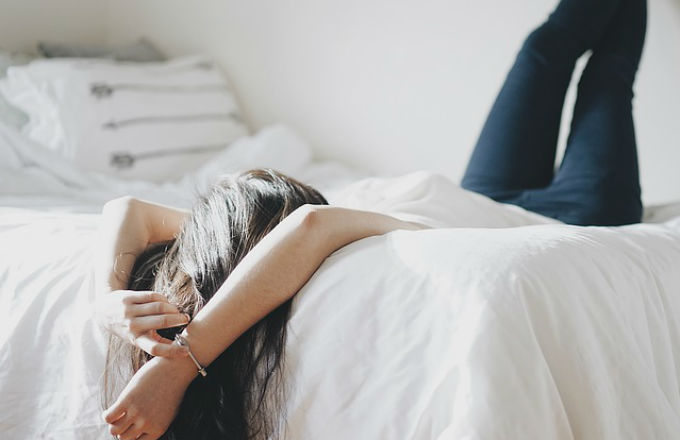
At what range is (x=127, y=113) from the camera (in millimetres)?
2088

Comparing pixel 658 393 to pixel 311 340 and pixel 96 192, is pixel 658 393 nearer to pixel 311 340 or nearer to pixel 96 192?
pixel 311 340

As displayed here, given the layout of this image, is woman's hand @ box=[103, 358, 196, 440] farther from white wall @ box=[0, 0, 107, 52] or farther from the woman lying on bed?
white wall @ box=[0, 0, 107, 52]

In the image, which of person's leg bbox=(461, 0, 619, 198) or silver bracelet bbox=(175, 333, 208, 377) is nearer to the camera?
silver bracelet bbox=(175, 333, 208, 377)

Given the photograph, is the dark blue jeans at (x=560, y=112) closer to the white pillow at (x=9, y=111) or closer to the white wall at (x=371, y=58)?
the white wall at (x=371, y=58)

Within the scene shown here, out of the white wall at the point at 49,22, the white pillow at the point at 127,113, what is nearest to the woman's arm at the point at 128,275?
the white pillow at the point at 127,113

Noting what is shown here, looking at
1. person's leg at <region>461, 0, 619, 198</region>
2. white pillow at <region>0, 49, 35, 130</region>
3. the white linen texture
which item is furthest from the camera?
white pillow at <region>0, 49, 35, 130</region>

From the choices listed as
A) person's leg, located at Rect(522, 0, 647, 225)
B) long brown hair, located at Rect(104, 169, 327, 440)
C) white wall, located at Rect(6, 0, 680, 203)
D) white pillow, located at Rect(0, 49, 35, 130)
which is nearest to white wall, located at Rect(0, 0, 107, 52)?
white wall, located at Rect(6, 0, 680, 203)

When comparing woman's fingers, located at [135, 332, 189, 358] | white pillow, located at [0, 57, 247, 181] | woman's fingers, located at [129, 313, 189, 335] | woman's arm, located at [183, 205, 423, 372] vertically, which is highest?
woman's arm, located at [183, 205, 423, 372]

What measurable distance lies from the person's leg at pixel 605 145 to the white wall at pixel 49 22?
1.58m

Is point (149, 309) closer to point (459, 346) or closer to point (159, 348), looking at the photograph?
point (159, 348)

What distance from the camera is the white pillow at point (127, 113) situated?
196cm

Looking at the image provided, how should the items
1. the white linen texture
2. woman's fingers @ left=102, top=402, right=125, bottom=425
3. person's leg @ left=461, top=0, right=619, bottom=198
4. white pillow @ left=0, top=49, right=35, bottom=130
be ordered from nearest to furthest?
the white linen texture, woman's fingers @ left=102, top=402, right=125, bottom=425, person's leg @ left=461, top=0, right=619, bottom=198, white pillow @ left=0, top=49, right=35, bottom=130

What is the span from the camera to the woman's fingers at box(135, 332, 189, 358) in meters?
0.83

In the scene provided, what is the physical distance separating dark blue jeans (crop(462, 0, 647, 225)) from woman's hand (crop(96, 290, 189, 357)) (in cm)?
93
